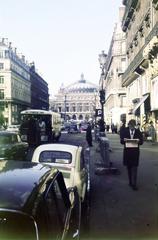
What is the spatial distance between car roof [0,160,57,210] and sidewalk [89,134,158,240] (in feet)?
11.8

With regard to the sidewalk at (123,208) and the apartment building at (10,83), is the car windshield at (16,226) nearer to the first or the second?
the sidewalk at (123,208)

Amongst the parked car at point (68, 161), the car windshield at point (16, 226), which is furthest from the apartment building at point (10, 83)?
the car windshield at point (16, 226)

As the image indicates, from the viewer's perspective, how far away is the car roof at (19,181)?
3.51 metres

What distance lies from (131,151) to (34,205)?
10.1 m

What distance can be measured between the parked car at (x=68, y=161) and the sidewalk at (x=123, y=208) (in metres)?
0.62

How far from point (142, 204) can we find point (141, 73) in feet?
130

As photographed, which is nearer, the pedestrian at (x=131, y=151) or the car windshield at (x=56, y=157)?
the car windshield at (x=56, y=157)

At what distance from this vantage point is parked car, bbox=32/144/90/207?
10.2 m

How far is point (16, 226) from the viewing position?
10.8 feet

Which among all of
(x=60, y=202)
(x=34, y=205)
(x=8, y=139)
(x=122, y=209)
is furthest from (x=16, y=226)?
(x=8, y=139)

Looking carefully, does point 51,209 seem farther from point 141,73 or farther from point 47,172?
point 141,73

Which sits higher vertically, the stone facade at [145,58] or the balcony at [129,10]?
the balcony at [129,10]

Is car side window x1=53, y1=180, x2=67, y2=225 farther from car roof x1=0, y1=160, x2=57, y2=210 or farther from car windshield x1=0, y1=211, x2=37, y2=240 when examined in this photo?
car windshield x1=0, y1=211, x2=37, y2=240

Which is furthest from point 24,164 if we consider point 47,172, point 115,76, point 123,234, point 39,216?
point 115,76
